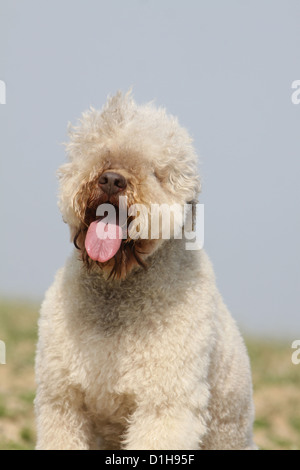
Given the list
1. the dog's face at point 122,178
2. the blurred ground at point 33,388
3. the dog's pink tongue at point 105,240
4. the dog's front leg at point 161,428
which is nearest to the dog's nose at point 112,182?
the dog's face at point 122,178

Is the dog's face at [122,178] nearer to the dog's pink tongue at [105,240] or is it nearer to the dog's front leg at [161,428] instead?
the dog's pink tongue at [105,240]

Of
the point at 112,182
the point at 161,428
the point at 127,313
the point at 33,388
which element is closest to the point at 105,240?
the point at 112,182

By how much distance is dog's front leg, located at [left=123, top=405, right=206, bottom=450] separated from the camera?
4.29 metres

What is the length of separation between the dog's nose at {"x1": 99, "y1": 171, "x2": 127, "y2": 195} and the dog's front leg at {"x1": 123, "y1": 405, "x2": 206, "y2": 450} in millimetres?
1222

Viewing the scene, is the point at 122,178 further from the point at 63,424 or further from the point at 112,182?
the point at 63,424

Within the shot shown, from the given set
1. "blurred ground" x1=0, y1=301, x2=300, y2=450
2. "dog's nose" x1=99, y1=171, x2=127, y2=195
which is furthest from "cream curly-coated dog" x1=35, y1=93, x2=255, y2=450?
"blurred ground" x1=0, y1=301, x2=300, y2=450

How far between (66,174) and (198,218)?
0.84m

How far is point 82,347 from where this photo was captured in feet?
14.4

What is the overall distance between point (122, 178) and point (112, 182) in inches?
2.3

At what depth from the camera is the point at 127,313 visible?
4449mm

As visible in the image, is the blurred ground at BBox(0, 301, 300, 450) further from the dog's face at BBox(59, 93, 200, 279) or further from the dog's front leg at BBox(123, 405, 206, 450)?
the dog's face at BBox(59, 93, 200, 279)

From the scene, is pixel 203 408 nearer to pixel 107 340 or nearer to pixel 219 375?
pixel 219 375

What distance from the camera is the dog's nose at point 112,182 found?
407cm
